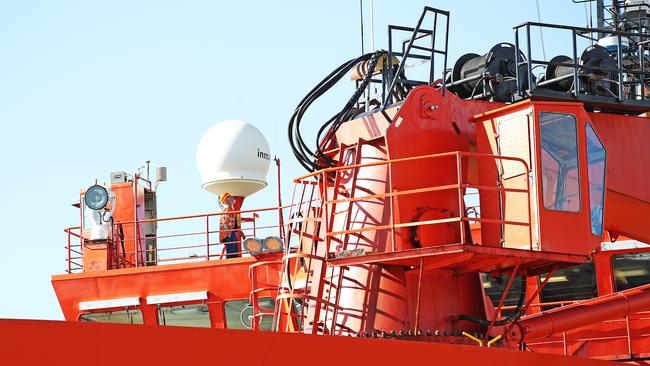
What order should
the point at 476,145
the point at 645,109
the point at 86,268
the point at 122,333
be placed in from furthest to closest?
the point at 86,268, the point at 645,109, the point at 476,145, the point at 122,333

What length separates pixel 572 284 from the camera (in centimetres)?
1922

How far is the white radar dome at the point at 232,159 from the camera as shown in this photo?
25484 millimetres

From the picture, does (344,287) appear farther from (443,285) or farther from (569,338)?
(569,338)

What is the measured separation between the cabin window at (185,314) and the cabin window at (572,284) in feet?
21.3

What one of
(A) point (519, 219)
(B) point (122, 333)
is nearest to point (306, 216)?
(A) point (519, 219)

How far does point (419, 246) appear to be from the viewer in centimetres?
1336

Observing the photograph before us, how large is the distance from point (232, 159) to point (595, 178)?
1288 centimetres

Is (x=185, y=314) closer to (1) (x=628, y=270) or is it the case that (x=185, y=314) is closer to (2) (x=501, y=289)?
(2) (x=501, y=289)

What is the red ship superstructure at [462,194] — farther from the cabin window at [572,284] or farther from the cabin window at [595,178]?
the cabin window at [572,284]

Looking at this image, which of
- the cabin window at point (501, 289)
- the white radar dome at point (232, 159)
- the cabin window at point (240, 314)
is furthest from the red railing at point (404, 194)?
the white radar dome at point (232, 159)

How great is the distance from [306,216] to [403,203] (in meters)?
1.36

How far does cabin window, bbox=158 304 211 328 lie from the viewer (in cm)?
2178

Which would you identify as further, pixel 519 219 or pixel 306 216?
pixel 306 216

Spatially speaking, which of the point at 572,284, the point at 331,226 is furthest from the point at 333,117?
the point at 572,284
